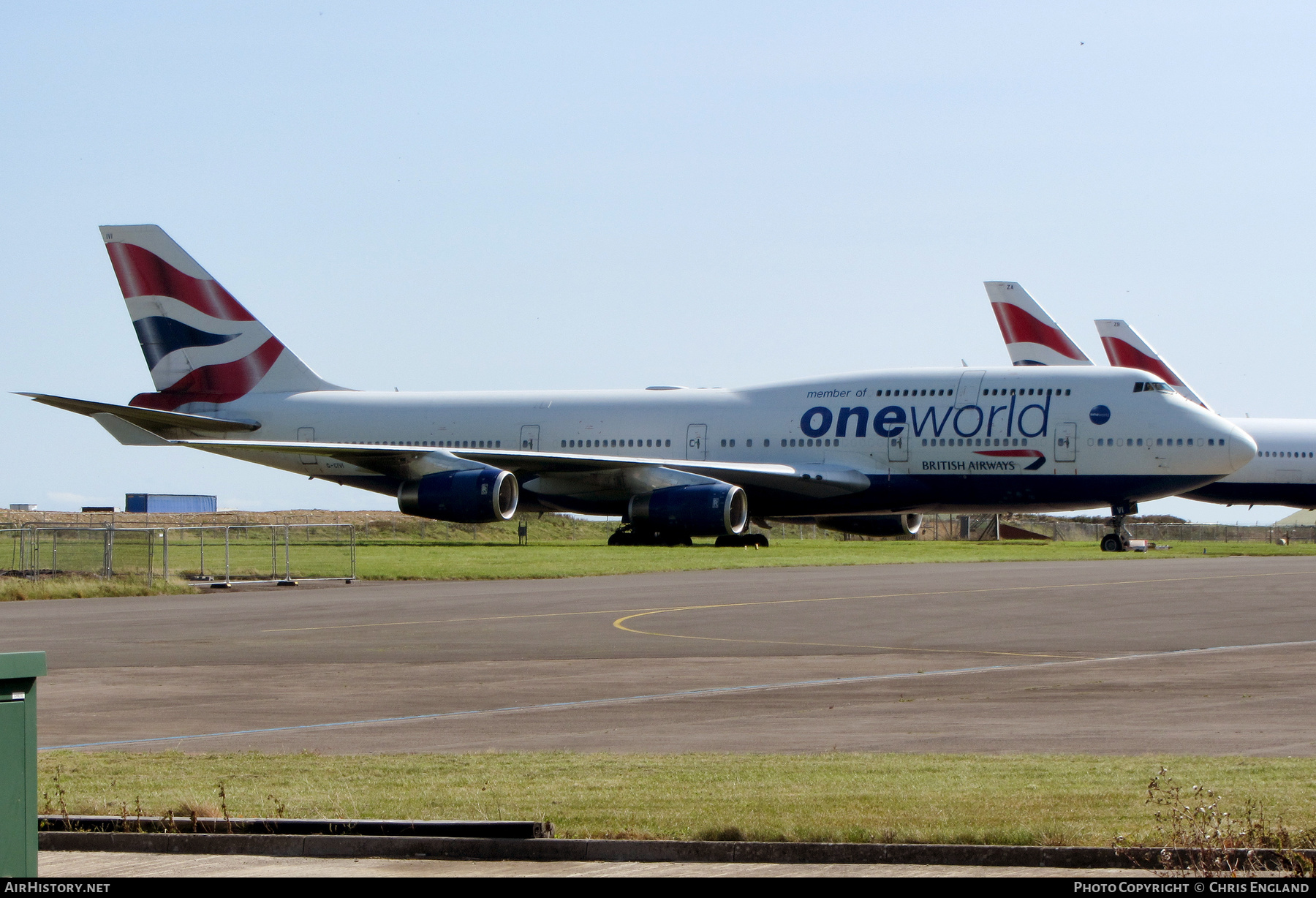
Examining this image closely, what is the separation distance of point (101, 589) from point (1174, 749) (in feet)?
78.7

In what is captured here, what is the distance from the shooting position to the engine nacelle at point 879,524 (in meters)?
49.4

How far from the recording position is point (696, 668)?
15555mm

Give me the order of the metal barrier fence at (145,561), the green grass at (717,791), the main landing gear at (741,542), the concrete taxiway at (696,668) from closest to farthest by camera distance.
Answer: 1. the green grass at (717,791)
2. the concrete taxiway at (696,668)
3. the metal barrier fence at (145,561)
4. the main landing gear at (741,542)

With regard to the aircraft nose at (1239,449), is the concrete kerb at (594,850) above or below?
below

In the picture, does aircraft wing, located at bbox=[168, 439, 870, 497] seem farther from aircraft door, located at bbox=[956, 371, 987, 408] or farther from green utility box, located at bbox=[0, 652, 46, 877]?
green utility box, located at bbox=[0, 652, 46, 877]

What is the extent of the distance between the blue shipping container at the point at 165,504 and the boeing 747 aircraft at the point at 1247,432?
225ft

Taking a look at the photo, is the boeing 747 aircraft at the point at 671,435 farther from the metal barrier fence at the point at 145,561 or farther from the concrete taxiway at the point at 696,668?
the concrete taxiway at the point at 696,668

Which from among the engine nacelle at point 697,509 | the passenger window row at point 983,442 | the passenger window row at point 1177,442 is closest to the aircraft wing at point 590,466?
the engine nacelle at point 697,509

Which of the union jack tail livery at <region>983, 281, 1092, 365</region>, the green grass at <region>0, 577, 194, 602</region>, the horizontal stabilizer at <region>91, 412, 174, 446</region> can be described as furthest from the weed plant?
the union jack tail livery at <region>983, 281, 1092, 365</region>

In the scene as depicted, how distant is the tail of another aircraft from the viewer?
167 feet

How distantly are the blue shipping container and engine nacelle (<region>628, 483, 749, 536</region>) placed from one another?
73464 millimetres

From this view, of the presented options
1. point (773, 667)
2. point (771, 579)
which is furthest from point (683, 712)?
point (771, 579)

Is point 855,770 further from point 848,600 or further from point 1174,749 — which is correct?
point 848,600
